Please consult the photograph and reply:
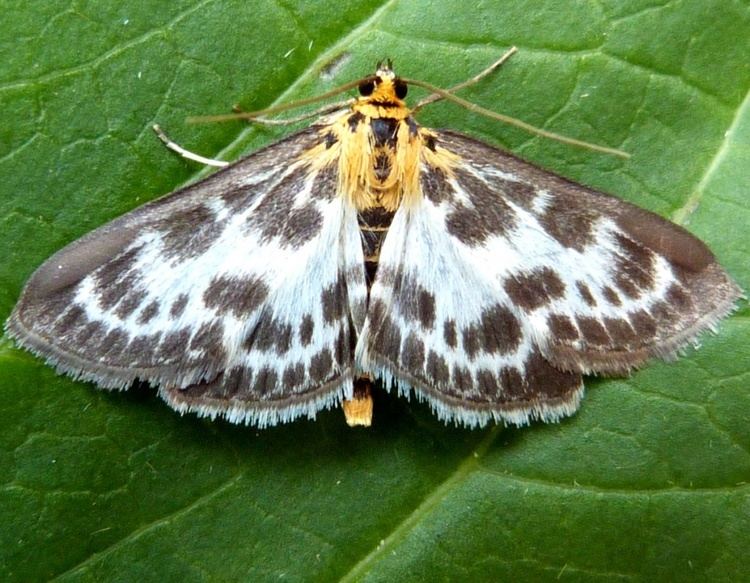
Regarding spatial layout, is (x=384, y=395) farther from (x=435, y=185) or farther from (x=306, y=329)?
(x=435, y=185)

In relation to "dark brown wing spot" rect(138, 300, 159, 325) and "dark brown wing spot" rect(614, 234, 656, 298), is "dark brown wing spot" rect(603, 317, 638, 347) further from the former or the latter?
"dark brown wing spot" rect(138, 300, 159, 325)

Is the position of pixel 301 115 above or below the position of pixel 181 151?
above

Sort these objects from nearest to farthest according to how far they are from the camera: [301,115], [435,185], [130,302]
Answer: [130,302], [435,185], [301,115]

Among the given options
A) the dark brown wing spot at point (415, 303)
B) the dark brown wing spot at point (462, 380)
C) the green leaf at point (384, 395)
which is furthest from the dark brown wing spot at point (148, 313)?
the dark brown wing spot at point (462, 380)

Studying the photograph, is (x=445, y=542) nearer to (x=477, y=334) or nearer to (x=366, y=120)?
(x=477, y=334)

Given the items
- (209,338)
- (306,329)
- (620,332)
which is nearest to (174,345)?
(209,338)

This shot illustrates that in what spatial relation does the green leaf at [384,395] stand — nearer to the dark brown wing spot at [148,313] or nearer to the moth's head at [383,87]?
the moth's head at [383,87]

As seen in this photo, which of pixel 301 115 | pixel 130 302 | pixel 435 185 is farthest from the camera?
pixel 301 115

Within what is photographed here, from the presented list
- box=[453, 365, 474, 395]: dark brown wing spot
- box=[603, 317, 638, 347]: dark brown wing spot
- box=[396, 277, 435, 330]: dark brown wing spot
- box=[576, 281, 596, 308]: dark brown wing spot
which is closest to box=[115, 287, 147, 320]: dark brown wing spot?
box=[396, 277, 435, 330]: dark brown wing spot
